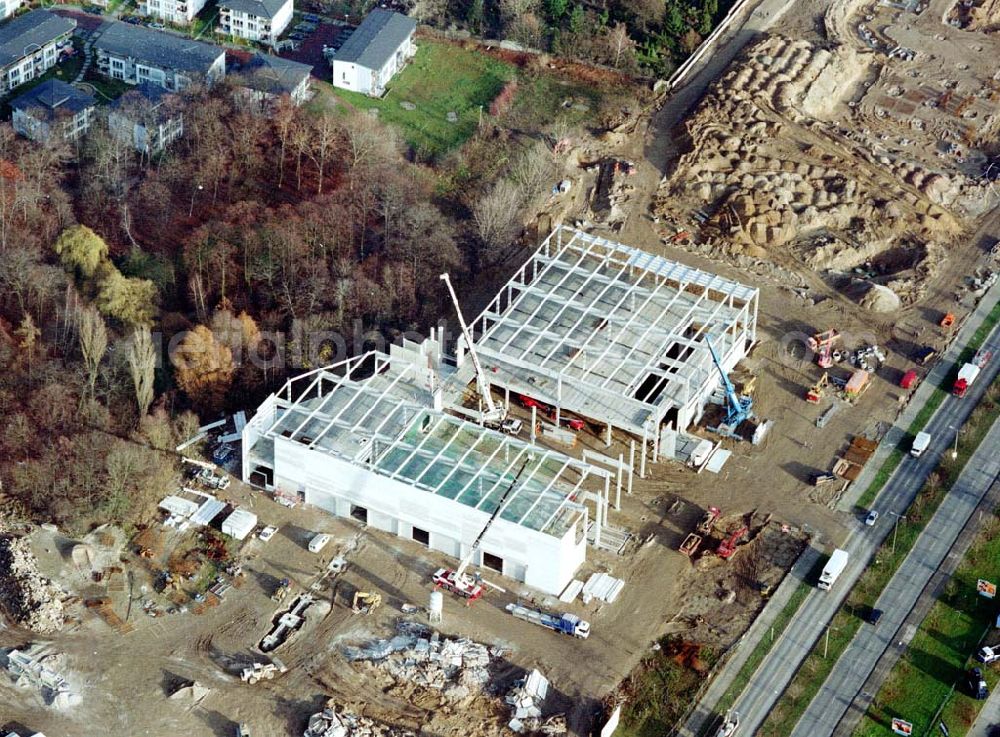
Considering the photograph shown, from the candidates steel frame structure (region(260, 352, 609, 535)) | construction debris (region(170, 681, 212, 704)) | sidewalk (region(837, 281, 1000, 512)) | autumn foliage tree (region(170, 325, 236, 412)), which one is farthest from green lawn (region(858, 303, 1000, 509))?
construction debris (region(170, 681, 212, 704))

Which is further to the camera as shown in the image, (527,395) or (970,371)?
(970,371)

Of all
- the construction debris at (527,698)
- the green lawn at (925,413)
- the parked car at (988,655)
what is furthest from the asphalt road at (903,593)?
the construction debris at (527,698)

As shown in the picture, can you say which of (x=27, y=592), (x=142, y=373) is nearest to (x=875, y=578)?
(x=142, y=373)

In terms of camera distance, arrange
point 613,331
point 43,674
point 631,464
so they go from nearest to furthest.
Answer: point 43,674 < point 631,464 < point 613,331

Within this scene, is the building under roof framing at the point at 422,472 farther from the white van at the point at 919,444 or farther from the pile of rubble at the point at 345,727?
the white van at the point at 919,444

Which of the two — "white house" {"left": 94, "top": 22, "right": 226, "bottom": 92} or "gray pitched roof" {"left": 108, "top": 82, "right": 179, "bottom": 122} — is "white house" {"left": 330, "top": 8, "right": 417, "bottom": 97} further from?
"gray pitched roof" {"left": 108, "top": 82, "right": 179, "bottom": 122}

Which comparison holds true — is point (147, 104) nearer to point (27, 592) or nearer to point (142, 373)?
point (142, 373)
